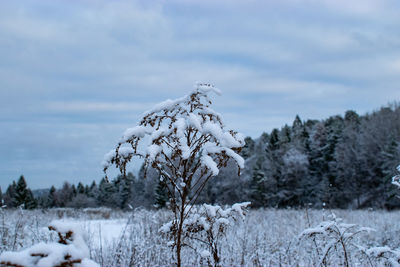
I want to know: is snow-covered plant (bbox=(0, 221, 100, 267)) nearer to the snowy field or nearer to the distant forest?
the snowy field

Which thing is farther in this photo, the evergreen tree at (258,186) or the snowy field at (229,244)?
the evergreen tree at (258,186)

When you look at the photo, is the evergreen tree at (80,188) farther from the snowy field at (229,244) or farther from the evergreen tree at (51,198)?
the snowy field at (229,244)

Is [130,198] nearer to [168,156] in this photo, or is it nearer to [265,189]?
[265,189]

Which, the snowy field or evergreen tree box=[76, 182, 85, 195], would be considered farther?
evergreen tree box=[76, 182, 85, 195]

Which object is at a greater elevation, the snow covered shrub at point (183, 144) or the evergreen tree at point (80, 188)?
the snow covered shrub at point (183, 144)

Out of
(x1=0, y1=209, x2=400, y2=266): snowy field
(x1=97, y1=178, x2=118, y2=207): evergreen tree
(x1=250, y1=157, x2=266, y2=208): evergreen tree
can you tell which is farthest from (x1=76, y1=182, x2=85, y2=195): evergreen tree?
(x1=0, y1=209, x2=400, y2=266): snowy field

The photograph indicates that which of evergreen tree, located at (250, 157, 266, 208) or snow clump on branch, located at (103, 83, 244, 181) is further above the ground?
snow clump on branch, located at (103, 83, 244, 181)

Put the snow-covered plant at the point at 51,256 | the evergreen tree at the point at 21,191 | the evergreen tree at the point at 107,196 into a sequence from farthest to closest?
1. the evergreen tree at the point at 107,196
2. the evergreen tree at the point at 21,191
3. the snow-covered plant at the point at 51,256

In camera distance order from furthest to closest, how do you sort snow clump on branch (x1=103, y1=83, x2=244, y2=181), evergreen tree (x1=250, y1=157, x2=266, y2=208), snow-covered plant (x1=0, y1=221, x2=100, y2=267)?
1. evergreen tree (x1=250, y1=157, x2=266, y2=208)
2. snow clump on branch (x1=103, y1=83, x2=244, y2=181)
3. snow-covered plant (x1=0, y1=221, x2=100, y2=267)

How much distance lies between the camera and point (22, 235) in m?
6.70

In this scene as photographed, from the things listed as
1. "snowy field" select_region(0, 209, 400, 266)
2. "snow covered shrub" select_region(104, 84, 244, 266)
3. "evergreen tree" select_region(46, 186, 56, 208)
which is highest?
"snow covered shrub" select_region(104, 84, 244, 266)

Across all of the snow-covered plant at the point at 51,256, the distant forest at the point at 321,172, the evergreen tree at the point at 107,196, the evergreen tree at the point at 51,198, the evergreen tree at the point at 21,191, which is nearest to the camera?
the snow-covered plant at the point at 51,256

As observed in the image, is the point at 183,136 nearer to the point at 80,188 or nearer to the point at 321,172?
the point at 321,172

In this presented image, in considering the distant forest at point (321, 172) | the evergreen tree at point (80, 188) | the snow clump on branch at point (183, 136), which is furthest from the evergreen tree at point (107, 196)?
the snow clump on branch at point (183, 136)
